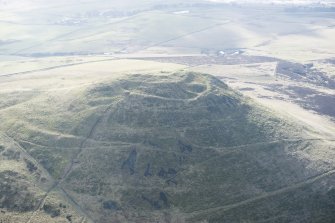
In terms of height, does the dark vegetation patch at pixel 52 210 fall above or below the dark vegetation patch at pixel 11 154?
below

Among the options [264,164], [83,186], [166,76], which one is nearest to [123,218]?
[83,186]

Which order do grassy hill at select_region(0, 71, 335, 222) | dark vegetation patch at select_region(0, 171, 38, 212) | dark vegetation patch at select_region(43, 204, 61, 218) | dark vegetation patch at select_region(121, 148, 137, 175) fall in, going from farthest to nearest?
dark vegetation patch at select_region(121, 148, 137, 175), grassy hill at select_region(0, 71, 335, 222), dark vegetation patch at select_region(0, 171, 38, 212), dark vegetation patch at select_region(43, 204, 61, 218)

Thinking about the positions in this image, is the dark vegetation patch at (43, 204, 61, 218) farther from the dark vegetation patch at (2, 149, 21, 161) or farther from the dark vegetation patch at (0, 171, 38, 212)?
the dark vegetation patch at (2, 149, 21, 161)

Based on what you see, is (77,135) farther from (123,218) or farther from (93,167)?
(123,218)

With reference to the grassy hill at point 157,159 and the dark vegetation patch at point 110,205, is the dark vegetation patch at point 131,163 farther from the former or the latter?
the dark vegetation patch at point 110,205

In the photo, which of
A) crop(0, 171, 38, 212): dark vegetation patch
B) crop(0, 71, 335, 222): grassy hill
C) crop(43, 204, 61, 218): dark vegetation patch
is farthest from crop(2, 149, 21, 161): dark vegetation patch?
crop(43, 204, 61, 218): dark vegetation patch

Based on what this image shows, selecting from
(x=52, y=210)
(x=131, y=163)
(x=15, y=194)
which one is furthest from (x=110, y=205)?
(x=15, y=194)

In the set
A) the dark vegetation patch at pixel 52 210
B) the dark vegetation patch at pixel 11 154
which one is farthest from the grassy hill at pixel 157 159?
the dark vegetation patch at pixel 11 154

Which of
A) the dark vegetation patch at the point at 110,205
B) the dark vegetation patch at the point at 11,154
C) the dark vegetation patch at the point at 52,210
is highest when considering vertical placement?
the dark vegetation patch at the point at 11,154

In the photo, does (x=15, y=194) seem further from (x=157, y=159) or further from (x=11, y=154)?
(x=157, y=159)
